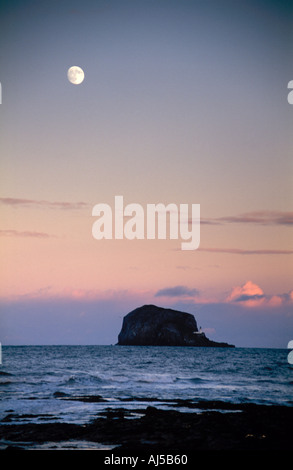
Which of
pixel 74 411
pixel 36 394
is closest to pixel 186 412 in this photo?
pixel 74 411

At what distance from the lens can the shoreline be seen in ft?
66.9

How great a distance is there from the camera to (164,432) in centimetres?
2270

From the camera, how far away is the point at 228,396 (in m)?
38.7

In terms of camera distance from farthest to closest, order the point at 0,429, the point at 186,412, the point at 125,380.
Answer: the point at 125,380, the point at 186,412, the point at 0,429

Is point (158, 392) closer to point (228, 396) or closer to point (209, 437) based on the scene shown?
point (228, 396)

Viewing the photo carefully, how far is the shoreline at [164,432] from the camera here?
2041 cm

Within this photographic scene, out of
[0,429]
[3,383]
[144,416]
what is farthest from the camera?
[3,383]

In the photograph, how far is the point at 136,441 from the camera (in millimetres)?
21141

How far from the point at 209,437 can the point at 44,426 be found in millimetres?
8450

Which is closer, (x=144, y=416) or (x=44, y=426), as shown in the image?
(x=44, y=426)
